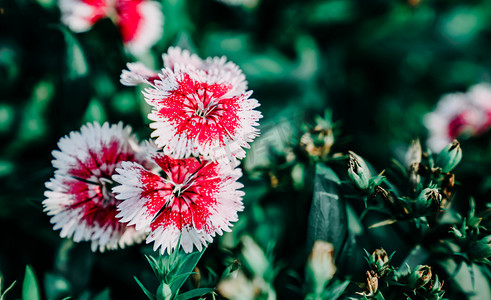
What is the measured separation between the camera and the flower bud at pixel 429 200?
22.0 inches

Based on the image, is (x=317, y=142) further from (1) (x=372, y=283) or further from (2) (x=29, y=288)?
(2) (x=29, y=288)

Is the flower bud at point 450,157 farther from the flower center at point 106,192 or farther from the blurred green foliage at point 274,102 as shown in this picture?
the flower center at point 106,192

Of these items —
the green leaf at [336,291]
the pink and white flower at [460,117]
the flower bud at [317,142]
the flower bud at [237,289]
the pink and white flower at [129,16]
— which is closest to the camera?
the flower bud at [237,289]

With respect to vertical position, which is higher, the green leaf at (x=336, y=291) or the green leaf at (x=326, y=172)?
the green leaf at (x=326, y=172)

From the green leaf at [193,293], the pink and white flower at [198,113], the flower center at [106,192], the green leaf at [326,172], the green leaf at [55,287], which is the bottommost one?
the green leaf at [55,287]

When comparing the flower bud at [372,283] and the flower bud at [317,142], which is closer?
the flower bud at [372,283]

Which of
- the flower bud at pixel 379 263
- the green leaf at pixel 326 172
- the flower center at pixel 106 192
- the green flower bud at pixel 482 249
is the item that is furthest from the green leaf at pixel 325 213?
the flower center at pixel 106 192

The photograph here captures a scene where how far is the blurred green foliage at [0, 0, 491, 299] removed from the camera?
708mm

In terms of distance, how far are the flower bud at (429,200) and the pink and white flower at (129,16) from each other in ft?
2.29

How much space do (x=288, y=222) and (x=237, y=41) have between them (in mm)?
610

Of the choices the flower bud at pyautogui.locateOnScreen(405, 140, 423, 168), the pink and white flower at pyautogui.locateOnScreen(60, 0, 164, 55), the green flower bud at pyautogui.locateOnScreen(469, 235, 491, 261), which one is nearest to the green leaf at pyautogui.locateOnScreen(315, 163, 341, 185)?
the flower bud at pyautogui.locateOnScreen(405, 140, 423, 168)

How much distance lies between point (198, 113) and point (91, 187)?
230mm

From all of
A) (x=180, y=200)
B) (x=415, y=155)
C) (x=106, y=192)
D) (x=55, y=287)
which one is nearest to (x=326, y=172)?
(x=415, y=155)

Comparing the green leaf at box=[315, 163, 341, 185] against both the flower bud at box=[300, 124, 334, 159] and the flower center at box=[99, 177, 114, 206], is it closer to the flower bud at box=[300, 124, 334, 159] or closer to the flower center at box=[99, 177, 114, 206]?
the flower bud at box=[300, 124, 334, 159]
